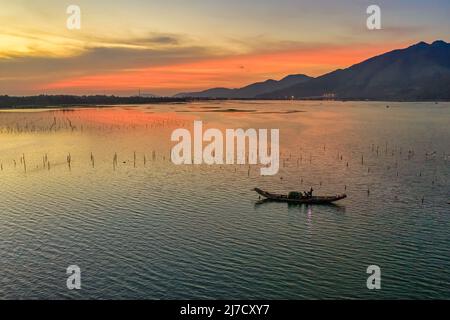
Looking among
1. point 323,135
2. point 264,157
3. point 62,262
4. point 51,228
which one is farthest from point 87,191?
point 323,135

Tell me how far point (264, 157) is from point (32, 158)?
1951 inches

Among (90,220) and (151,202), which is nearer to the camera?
(90,220)

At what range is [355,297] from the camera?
34.0m

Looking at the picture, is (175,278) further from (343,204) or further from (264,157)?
(264,157)

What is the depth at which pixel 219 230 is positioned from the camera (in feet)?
162

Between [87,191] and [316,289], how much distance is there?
43.1 metres

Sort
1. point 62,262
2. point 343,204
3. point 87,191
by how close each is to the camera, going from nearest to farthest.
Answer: point 62,262
point 343,204
point 87,191

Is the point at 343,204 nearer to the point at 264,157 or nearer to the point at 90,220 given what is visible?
the point at 90,220

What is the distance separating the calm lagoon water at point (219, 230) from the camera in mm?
36344

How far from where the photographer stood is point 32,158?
9681 cm

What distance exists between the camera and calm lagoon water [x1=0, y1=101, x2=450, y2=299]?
36344 mm
